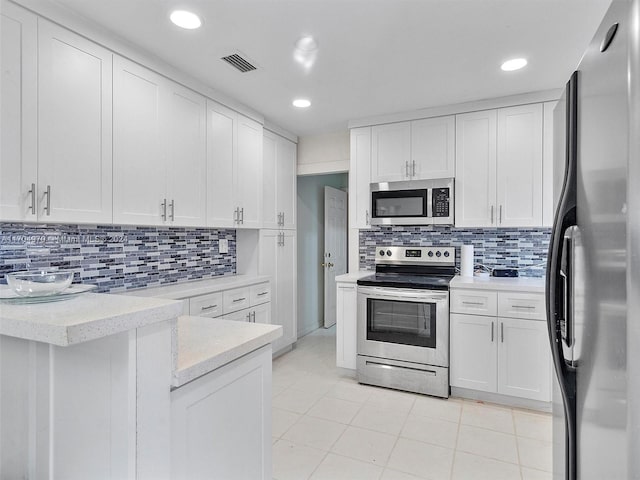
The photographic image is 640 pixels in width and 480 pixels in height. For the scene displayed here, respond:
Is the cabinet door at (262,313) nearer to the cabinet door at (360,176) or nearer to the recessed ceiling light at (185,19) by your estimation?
the cabinet door at (360,176)

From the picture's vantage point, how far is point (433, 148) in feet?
11.1

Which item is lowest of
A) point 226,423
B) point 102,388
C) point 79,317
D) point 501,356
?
point 501,356

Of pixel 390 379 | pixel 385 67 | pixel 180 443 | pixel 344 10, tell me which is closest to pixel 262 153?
pixel 385 67

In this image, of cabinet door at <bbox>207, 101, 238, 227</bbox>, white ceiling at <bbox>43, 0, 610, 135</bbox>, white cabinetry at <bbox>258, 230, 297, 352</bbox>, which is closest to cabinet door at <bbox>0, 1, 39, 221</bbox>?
white ceiling at <bbox>43, 0, 610, 135</bbox>

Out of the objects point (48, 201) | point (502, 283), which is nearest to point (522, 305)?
point (502, 283)

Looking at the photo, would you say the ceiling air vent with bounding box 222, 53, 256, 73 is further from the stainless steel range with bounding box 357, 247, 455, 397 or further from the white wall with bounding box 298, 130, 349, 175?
the stainless steel range with bounding box 357, 247, 455, 397

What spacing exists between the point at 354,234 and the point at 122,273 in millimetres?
2297

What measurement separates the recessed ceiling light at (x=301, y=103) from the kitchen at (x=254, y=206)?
0.21 ft

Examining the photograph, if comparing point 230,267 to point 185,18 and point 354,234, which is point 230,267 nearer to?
point 354,234

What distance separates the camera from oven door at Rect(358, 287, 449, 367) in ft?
9.66

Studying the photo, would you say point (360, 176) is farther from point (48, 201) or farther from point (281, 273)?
point (48, 201)

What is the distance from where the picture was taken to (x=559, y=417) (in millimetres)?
1221

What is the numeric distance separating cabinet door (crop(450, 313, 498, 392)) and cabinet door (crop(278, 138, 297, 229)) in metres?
2.07

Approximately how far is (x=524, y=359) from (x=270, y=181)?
2.79 meters
